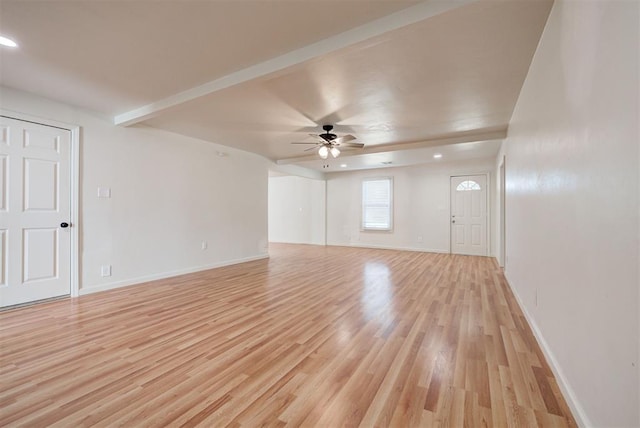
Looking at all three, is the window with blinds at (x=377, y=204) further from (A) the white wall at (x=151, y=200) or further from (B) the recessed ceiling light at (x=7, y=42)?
(B) the recessed ceiling light at (x=7, y=42)

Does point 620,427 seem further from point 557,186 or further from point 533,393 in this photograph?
point 557,186

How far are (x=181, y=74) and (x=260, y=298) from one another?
2666mm

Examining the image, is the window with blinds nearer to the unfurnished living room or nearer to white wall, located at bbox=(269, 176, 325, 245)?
white wall, located at bbox=(269, 176, 325, 245)

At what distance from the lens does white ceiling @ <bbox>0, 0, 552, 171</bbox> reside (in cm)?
194

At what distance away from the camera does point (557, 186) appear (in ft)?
5.91

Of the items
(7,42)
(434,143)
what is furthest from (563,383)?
(7,42)

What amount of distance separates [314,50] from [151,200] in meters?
3.65

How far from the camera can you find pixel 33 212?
336 centimetres

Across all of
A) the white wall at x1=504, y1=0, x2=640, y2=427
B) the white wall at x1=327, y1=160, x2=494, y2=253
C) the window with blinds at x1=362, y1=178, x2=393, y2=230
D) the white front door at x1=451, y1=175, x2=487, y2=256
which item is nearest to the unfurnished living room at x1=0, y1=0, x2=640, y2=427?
the white wall at x1=504, y1=0, x2=640, y2=427

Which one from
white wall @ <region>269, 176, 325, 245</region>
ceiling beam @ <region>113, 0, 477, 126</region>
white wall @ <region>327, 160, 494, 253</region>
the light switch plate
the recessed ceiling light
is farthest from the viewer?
white wall @ <region>269, 176, 325, 245</region>

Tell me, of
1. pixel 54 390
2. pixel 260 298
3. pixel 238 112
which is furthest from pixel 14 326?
pixel 238 112

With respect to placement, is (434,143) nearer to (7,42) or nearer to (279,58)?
(279,58)

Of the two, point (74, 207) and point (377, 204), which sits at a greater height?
point (377, 204)

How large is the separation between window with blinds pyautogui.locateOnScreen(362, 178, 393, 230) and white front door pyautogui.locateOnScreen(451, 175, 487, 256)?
173cm
